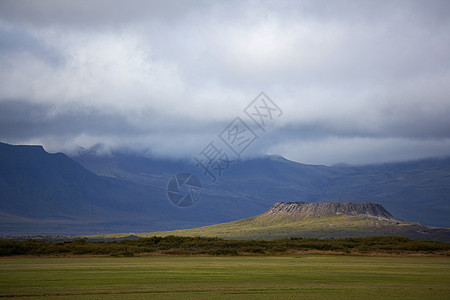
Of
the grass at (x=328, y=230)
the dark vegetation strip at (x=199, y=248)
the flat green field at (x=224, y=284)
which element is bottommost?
the flat green field at (x=224, y=284)

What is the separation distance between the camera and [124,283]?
30375mm

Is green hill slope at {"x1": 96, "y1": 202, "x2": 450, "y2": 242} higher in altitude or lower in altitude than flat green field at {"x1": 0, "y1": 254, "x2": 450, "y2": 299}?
higher

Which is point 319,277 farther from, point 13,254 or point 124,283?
point 13,254

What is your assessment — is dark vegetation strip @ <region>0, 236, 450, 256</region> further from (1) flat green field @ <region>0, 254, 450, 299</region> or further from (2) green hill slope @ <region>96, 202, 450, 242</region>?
(2) green hill slope @ <region>96, 202, 450, 242</region>

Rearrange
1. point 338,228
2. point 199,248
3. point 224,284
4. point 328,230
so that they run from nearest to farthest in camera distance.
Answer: point 224,284
point 199,248
point 328,230
point 338,228

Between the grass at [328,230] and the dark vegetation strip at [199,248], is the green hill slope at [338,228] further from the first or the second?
the dark vegetation strip at [199,248]

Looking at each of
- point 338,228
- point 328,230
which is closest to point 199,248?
point 328,230

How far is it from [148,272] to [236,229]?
158 m

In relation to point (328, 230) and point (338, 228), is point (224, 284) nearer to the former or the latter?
point (328, 230)

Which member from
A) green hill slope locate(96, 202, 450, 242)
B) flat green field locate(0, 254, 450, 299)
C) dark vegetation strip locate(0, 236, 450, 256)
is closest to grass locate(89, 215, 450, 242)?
green hill slope locate(96, 202, 450, 242)

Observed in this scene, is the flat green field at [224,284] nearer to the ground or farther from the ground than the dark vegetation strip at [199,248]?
nearer to the ground

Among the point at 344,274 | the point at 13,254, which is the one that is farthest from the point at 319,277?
the point at 13,254

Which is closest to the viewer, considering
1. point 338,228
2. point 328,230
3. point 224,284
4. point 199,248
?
point 224,284

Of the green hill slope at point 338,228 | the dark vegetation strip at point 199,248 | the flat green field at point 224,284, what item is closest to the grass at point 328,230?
the green hill slope at point 338,228
